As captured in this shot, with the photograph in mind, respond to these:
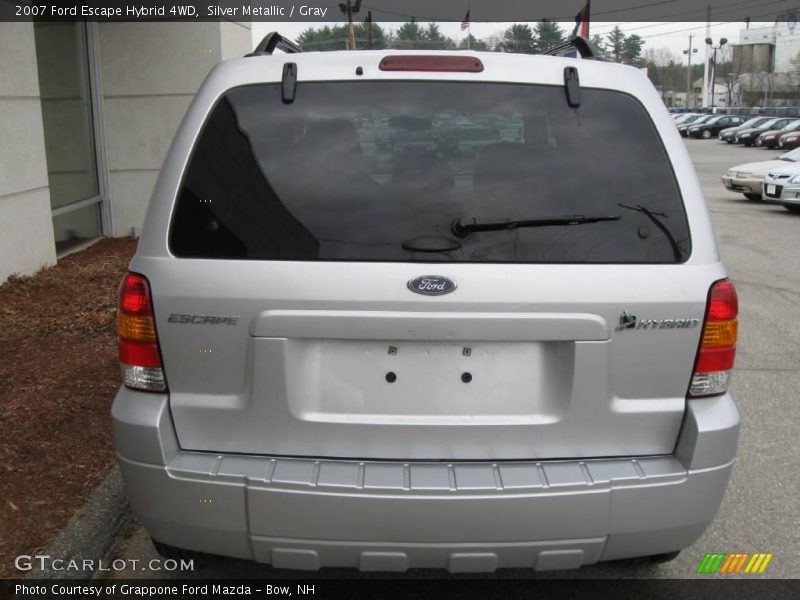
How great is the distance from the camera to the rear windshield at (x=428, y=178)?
2479 millimetres

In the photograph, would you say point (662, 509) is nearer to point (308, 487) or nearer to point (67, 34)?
point (308, 487)

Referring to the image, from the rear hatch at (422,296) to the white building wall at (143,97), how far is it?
888 cm

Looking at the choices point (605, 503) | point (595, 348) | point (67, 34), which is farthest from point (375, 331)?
point (67, 34)

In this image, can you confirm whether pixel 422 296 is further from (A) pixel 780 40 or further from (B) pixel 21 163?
(A) pixel 780 40

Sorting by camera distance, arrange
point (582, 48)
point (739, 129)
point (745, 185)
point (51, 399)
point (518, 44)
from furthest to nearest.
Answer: point (739, 129) < point (745, 185) < point (518, 44) < point (51, 399) < point (582, 48)

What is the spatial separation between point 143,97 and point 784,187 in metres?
12.8

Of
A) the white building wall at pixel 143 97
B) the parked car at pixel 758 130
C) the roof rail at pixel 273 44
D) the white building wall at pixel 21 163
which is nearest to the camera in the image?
the roof rail at pixel 273 44

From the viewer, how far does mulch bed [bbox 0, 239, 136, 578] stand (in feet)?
11.7

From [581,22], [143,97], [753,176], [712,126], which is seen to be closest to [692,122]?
[712,126]

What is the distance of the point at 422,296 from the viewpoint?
2412mm

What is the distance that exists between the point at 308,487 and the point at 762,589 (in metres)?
2.04

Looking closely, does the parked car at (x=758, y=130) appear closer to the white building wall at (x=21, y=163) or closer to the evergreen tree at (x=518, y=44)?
the evergreen tree at (x=518, y=44)

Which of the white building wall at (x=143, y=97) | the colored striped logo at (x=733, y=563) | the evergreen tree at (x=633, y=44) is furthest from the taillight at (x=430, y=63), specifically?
the evergreen tree at (x=633, y=44)

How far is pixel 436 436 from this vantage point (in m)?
2.50
